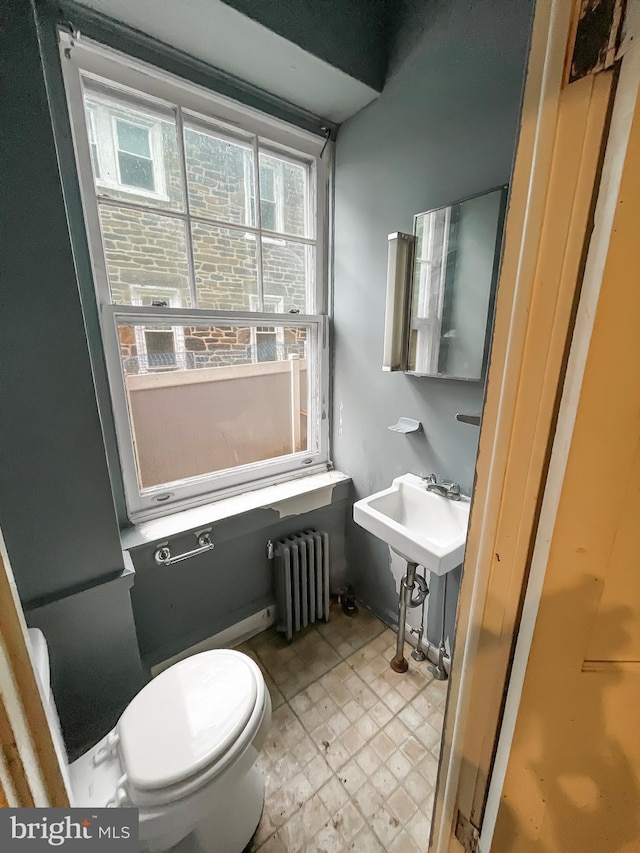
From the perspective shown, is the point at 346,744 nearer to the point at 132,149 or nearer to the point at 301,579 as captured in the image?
the point at 301,579

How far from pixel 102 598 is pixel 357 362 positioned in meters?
1.41

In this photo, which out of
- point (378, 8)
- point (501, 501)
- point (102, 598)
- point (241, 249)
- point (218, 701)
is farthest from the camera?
point (241, 249)

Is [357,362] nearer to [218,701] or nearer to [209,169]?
[209,169]

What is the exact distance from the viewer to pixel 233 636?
1665 millimetres

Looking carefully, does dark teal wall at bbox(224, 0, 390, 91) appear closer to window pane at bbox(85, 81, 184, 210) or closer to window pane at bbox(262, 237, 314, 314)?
window pane at bbox(85, 81, 184, 210)

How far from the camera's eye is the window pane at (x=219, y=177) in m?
1.33

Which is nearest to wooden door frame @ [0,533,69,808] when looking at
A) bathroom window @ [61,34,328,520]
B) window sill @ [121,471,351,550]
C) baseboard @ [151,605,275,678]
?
window sill @ [121,471,351,550]

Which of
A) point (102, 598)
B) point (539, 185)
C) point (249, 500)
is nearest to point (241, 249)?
point (249, 500)

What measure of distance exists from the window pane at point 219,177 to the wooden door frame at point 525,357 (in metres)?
1.32

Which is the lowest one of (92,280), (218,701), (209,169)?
(218,701)

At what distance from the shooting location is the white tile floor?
41.6 inches

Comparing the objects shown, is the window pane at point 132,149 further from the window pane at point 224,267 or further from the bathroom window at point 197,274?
the window pane at point 224,267

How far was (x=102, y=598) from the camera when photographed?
1.12m

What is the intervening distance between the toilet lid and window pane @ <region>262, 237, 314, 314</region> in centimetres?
152
